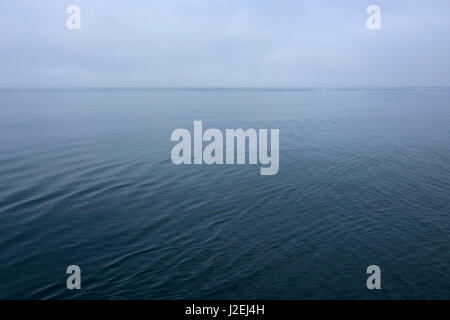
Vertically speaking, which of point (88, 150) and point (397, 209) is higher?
point (88, 150)

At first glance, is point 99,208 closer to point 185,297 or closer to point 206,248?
point 206,248

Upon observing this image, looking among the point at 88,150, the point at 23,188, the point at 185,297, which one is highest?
the point at 88,150

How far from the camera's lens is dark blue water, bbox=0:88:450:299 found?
23058 mm

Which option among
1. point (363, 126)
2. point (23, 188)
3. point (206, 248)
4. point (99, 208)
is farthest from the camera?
point (363, 126)

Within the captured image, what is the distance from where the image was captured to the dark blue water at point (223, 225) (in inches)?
908

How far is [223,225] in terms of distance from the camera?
30797mm

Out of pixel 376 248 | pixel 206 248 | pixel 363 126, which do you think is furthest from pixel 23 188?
pixel 363 126

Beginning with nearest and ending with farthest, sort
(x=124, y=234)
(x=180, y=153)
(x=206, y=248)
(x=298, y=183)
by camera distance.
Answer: (x=206, y=248) < (x=124, y=234) < (x=298, y=183) < (x=180, y=153)

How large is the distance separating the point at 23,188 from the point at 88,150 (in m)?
19.6

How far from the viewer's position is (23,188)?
37781 millimetres

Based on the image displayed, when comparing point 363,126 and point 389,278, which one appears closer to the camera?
point 389,278

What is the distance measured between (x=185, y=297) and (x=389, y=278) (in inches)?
465
